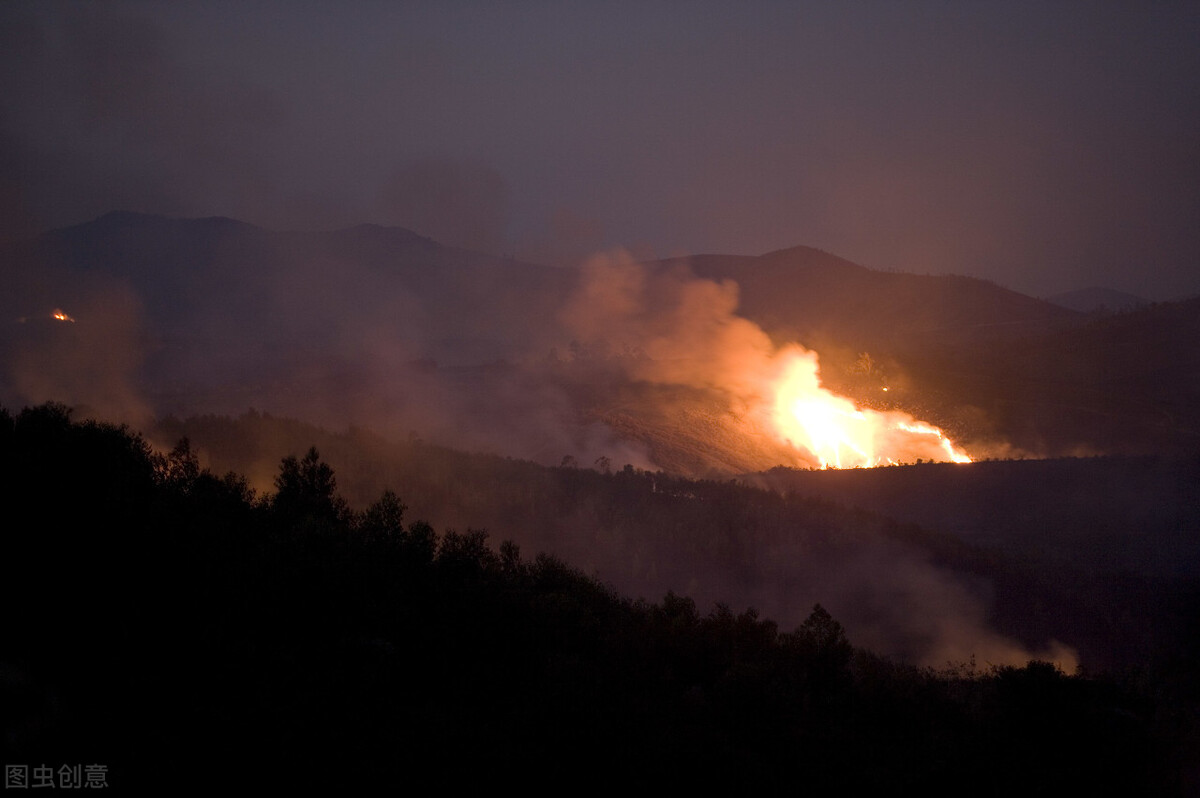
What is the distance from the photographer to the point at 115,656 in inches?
235

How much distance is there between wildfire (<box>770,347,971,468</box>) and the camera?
112 feet

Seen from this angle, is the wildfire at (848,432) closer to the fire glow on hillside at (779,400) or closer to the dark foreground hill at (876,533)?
the fire glow on hillside at (779,400)

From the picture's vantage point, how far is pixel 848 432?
1420 inches

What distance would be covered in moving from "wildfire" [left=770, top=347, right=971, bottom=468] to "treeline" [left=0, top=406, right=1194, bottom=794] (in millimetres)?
25465

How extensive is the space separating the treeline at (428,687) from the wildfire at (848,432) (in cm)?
2546

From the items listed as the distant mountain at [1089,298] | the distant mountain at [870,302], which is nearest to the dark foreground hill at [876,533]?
the distant mountain at [870,302]

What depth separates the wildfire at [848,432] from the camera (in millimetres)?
34250

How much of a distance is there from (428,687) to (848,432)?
107ft

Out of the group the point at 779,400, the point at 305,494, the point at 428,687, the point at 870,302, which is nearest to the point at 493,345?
the point at 870,302

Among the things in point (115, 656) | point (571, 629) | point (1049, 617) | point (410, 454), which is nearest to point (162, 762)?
point (115, 656)

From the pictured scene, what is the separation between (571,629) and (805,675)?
254cm

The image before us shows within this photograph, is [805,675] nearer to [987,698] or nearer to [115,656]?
[987,698]

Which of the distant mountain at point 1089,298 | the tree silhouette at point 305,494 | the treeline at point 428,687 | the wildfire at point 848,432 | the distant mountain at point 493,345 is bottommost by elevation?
the treeline at point 428,687

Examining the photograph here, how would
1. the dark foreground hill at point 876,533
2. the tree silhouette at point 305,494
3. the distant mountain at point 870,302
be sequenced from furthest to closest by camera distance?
the distant mountain at point 870,302
the dark foreground hill at point 876,533
the tree silhouette at point 305,494
